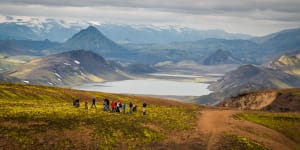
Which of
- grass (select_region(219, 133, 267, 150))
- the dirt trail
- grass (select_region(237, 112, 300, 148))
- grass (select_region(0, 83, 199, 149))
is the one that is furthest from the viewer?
grass (select_region(237, 112, 300, 148))

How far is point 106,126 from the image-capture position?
76.6 m

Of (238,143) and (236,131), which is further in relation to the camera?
(236,131)

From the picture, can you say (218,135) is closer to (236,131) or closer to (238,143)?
(238,143)

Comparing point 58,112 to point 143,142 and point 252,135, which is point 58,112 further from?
point 252,135

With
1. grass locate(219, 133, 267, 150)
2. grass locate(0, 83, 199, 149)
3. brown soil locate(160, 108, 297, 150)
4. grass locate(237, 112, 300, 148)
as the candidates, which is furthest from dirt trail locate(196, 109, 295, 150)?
grass locate(237, 112, 300, 148)

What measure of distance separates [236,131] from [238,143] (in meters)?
10.2

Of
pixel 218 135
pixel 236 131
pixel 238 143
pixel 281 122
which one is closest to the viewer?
pixel 238 143

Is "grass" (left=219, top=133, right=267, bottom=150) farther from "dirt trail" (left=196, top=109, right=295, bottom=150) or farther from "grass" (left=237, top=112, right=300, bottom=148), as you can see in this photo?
"grass" (left=237, top=112, right=300, bottom=148)

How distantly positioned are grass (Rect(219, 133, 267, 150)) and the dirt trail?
134cm

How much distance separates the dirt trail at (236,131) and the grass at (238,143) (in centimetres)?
134

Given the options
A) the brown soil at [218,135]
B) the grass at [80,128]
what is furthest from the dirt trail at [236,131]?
the grass at [80,128]

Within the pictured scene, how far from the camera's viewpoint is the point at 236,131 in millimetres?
88438

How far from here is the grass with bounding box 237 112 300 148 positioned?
3947 inches

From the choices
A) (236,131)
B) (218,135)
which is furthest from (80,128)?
(236,131)
